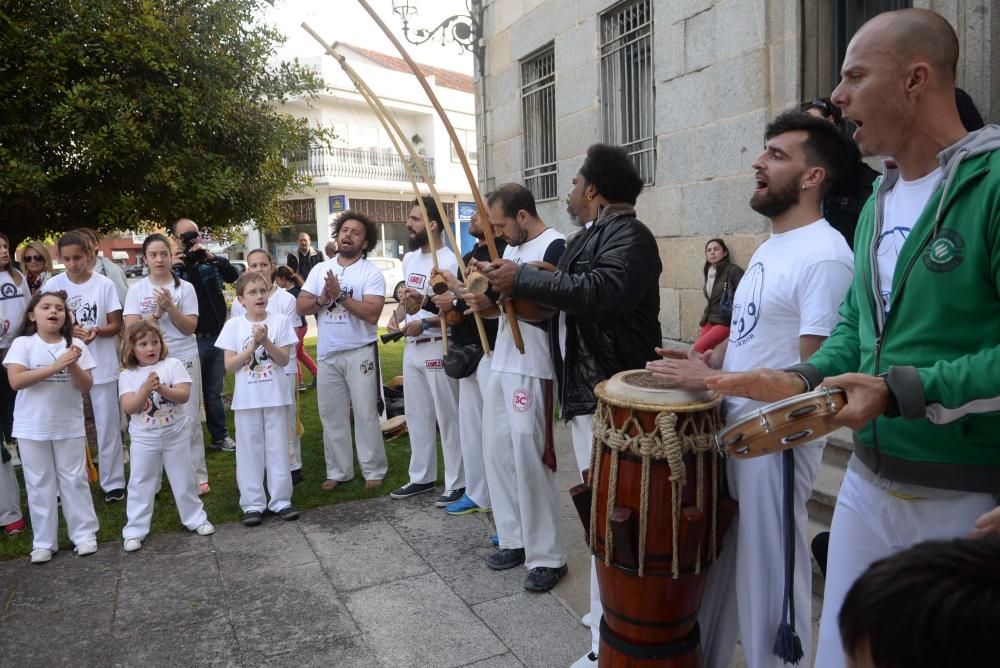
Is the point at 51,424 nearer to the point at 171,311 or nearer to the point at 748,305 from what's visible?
the point at 171,311

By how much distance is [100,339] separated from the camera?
217 inches

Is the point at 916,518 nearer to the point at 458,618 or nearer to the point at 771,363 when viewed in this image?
the point at 771,363

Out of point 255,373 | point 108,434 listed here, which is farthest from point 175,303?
point 255,373

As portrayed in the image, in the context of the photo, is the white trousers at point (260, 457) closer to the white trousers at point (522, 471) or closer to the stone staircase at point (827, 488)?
the white trousers at point (522, 471)

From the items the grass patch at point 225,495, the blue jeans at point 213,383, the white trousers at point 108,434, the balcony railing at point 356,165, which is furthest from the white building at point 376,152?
the white trousers at point 108,434

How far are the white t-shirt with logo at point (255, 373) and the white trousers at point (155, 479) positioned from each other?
0.42m

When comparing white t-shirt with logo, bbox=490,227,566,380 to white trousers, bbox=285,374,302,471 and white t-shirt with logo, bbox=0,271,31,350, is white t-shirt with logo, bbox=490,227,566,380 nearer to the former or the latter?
white trousers, bbox=285,374,302,471

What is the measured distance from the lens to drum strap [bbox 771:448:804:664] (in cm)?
230

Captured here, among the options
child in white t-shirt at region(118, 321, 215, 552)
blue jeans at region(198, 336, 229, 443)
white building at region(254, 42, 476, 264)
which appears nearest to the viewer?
child in white t-shirt at region(118, 321, 215, 552)

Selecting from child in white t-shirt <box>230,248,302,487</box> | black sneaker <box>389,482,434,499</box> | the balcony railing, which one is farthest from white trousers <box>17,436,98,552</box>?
the balcony railing

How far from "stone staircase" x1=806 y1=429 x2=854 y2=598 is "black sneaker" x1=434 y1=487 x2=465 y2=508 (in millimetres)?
2270

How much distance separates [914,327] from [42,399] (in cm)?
452

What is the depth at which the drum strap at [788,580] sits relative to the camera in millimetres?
2297

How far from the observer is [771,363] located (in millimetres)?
2428
